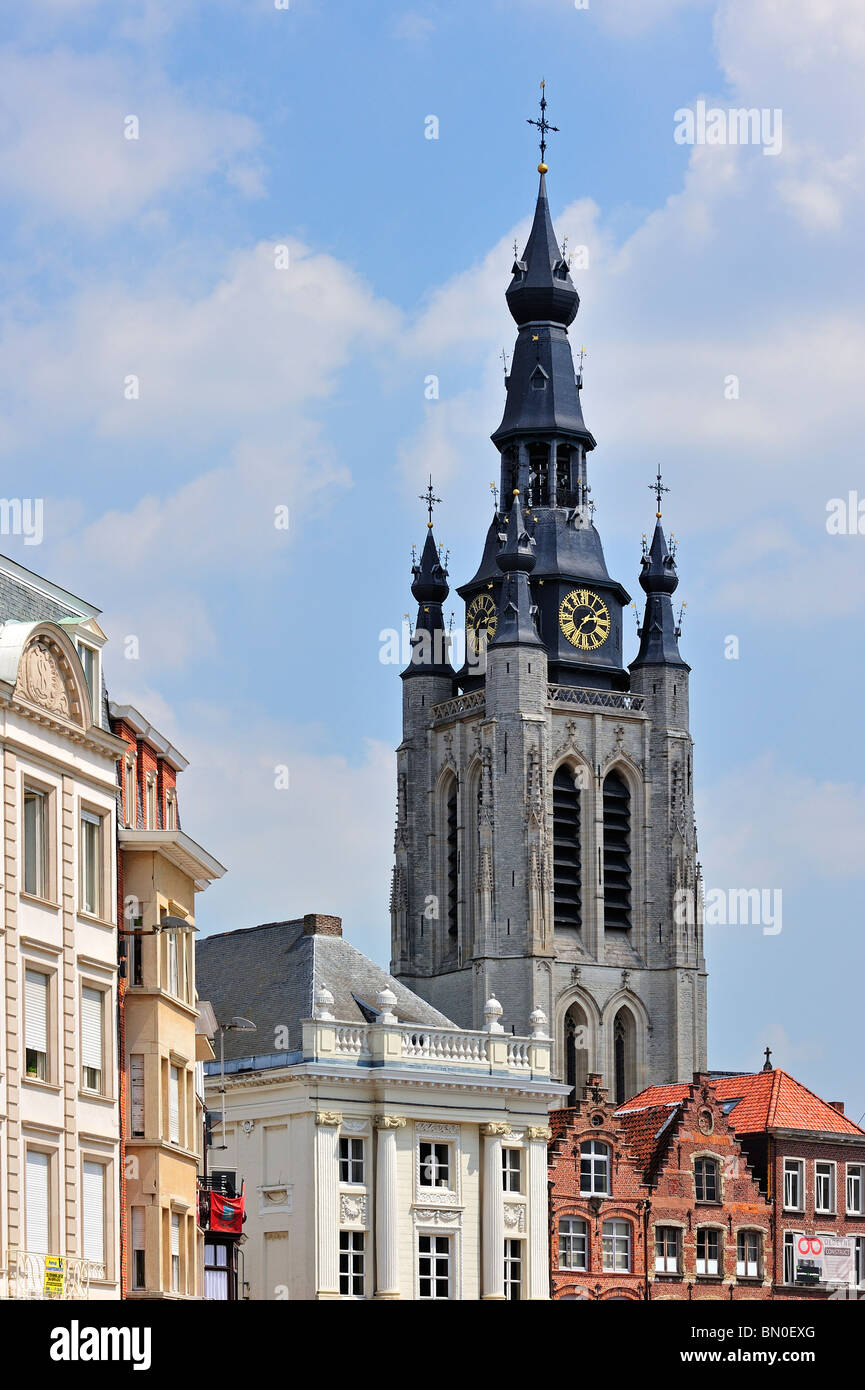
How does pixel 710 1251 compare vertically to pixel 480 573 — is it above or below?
below

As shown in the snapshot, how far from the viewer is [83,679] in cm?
4581

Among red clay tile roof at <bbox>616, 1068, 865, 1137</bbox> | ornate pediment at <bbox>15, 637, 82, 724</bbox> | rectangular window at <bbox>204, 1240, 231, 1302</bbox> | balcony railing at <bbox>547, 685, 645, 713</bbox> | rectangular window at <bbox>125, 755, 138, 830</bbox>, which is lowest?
rectangular window at <bbox>204, 1240, 231, 1302</bbox>

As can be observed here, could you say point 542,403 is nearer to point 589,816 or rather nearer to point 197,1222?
point 589,816

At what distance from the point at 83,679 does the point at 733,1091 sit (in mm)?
48188

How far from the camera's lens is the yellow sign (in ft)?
137

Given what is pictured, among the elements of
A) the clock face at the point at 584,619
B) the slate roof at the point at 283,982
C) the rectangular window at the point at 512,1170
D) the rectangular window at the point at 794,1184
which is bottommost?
the rectangular window at the point at 794,1184

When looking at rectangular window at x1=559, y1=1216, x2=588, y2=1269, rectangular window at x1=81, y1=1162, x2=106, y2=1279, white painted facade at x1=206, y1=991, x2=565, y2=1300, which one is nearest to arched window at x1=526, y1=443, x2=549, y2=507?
rectangular window at x1=559, y1=1216, x2=588, y2=1269

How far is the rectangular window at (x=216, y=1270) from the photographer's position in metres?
59.8

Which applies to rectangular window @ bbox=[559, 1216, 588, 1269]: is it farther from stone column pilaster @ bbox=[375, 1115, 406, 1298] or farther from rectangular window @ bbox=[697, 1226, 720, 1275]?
stone column pilaster @ bbox=[375, 1115, 406, 1298]

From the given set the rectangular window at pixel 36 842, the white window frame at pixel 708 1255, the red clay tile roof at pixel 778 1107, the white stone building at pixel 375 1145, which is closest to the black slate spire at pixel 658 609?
the red clay tile roof at pixel 778 1107

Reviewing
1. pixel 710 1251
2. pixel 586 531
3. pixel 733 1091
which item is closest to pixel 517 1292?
pixel 710 1251

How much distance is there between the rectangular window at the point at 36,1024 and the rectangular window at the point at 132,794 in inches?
280

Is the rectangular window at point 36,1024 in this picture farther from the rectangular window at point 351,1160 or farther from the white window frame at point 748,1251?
the white window frame at point 748,1251

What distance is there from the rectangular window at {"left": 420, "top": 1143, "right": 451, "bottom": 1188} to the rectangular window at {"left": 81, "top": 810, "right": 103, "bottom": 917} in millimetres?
26096
